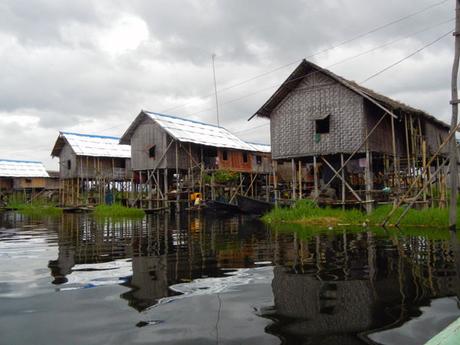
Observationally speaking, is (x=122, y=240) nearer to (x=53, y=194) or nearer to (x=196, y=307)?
(x=196, y=307)

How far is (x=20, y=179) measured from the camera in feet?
142

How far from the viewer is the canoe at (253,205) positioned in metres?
20.8

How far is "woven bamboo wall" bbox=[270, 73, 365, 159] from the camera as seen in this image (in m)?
17.3

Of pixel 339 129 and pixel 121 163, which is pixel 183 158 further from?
pixel 339 129

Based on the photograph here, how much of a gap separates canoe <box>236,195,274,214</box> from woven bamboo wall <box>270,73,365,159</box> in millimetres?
2645

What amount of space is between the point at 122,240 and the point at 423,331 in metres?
8.60

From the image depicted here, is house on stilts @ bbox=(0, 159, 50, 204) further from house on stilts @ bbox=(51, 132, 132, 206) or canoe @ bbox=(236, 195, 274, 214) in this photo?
canoe @ bbox=(236, 195, 274, 214)

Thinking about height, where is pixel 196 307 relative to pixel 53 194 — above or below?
below

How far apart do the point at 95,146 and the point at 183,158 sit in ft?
32.5

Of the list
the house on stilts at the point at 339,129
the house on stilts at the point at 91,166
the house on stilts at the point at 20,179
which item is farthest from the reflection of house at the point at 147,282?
the house on stilts at the point at 20,179

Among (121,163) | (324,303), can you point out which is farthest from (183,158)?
(324,303)

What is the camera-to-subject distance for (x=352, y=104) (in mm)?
17250

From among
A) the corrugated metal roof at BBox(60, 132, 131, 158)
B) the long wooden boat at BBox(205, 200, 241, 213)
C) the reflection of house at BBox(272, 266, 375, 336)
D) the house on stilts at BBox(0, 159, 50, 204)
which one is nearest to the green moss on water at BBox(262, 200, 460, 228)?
the long wooden boat at BBox(205, 200, 241, 213)

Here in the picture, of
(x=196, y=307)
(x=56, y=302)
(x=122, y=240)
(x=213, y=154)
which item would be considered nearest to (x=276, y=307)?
(x=196, y=307)
